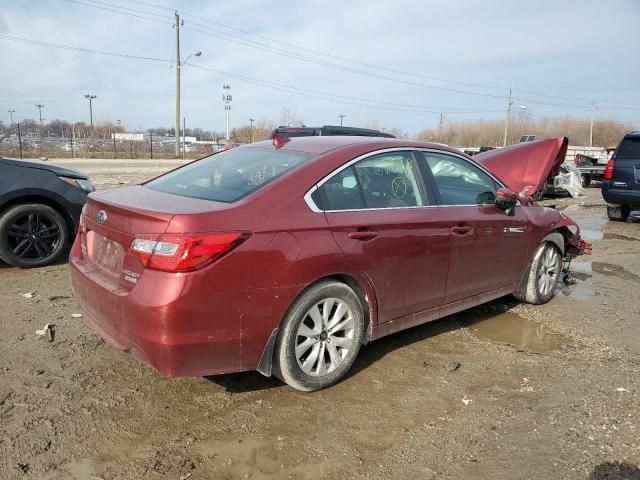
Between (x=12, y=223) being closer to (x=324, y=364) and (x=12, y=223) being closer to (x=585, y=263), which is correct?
(x=324, y=364)

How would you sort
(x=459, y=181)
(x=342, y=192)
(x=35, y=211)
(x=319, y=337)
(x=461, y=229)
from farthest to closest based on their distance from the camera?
(x=35, y=211) → (x=459, y=181) → (x=461, y=229) → (x=342, y=192) → (x=319, y=337)

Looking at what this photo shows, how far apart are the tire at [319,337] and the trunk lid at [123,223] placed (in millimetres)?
798

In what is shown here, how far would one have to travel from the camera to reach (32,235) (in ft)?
20.1

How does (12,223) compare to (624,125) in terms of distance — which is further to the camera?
(624,125)

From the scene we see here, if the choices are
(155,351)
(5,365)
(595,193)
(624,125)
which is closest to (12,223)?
(5,365)

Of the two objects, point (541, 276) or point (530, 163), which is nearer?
point (541, 276)

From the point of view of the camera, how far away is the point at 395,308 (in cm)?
371

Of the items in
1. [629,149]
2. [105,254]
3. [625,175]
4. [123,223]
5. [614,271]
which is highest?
[629,149]

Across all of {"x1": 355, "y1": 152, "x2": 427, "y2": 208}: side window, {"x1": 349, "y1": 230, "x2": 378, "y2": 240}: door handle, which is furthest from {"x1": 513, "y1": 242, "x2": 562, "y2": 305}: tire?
{"x1": 349, "y1": 230, "x2": 378, "y2": 240}: door handle

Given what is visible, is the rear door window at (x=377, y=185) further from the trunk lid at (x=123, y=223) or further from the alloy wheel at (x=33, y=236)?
the alloy wheel at (x=33, y=236)

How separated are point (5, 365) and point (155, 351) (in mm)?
1534

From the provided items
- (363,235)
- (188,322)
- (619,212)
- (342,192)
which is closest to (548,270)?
(363,235)

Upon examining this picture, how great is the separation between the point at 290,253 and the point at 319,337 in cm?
62

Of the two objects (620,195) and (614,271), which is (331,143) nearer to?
(614,271)
